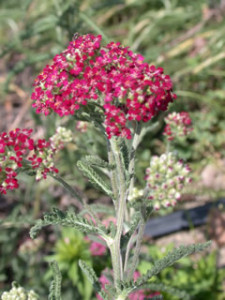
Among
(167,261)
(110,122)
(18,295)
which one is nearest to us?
(110,122)

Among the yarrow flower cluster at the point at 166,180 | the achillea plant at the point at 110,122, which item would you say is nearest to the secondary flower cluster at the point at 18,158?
the achillea plant at the point at 110,122

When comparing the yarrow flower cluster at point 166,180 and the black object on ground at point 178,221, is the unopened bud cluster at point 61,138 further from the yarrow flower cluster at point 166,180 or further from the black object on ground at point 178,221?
the black object on ground at point 178,221

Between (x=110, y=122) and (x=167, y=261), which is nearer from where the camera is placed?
(x=110, y=122)

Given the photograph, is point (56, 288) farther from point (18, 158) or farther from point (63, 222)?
point (18, 158)

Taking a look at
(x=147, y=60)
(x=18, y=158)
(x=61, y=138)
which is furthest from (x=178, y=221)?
(x=18, y=158)

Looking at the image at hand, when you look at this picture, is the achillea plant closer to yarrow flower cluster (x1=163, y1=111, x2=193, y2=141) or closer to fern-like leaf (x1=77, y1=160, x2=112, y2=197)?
fern-like leaf (x1=77, y1=160, x2=112, y2=197)

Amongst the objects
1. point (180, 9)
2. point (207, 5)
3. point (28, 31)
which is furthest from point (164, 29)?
point (28, 31)
